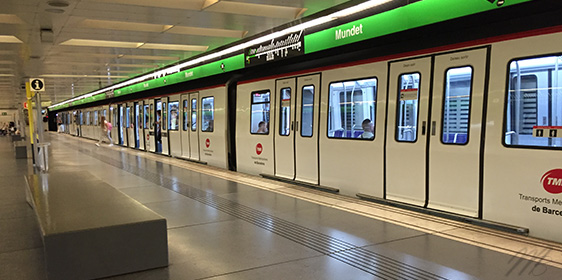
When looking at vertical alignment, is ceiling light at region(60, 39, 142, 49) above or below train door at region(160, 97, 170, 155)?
above

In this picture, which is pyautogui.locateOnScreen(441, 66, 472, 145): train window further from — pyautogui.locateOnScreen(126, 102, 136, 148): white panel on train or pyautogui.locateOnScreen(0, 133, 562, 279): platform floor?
pyautogui.locateOnScreen(126, 102, 136, 148): white panel on train

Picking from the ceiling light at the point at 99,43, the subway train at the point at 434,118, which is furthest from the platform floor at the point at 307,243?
the ceiling light at the point at 99,43

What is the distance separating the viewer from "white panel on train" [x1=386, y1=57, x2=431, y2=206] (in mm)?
6070

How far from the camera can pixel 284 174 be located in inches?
368

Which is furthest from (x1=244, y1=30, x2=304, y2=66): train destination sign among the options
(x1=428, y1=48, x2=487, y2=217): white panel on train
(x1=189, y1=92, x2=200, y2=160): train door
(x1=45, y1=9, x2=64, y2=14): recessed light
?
(x1=45, y1=9, x2=64, y2=14): recessed light

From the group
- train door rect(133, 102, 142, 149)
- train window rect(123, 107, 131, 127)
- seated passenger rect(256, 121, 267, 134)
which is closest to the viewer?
seated passenger rect(256, 121, 267, 134)

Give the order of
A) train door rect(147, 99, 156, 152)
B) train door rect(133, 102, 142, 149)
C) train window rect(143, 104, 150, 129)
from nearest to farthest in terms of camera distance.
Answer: train door rect(147, 99, 156, 152)
train window rect(143, 104, 150, 129)
train door rect(133, 102, 142, 149)

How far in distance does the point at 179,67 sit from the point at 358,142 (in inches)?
332

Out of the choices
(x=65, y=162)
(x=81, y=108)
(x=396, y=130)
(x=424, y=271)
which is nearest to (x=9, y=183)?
(x=65, y=162)

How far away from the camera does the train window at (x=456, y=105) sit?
18.2 ft

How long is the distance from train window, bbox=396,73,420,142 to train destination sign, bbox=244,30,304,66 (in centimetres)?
275

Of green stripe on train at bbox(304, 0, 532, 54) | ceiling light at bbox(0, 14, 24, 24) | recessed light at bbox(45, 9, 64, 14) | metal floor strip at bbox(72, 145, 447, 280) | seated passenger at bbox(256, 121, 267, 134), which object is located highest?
ceiling light at bbox(0, 14, 24, 24)

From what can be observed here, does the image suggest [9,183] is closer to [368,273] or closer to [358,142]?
[358,142]

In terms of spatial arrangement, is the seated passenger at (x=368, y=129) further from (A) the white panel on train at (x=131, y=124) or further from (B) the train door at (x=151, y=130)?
(A) the white panel on train at (x=131, y=124)
